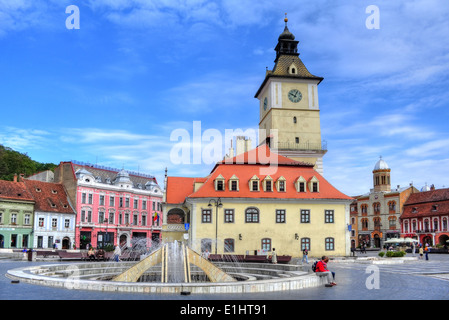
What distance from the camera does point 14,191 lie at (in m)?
59.4

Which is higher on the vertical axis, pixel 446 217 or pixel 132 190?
pixel 132 190

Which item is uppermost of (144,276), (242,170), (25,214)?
(242,170)

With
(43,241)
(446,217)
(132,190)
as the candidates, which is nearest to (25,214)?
(43,241)

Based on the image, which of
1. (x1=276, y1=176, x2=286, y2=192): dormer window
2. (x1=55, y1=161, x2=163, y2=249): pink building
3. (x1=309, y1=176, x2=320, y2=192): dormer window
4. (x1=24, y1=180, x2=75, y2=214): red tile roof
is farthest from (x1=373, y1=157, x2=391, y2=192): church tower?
(x1=24, y1=180, x2=75, y2=214): red tile roof

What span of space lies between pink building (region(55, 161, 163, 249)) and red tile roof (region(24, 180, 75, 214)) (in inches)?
47.7

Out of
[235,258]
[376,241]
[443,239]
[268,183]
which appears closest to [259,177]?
[268,183]

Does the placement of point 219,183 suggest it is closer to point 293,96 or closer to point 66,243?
point 293,96

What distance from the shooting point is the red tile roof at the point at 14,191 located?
190 feet

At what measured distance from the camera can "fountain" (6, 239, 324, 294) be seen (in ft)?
48.4

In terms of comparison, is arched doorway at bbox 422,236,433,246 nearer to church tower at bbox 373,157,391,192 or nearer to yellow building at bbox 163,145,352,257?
church tower at bbox 373,157,391,192

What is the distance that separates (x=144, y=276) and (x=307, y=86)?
42.6 meters

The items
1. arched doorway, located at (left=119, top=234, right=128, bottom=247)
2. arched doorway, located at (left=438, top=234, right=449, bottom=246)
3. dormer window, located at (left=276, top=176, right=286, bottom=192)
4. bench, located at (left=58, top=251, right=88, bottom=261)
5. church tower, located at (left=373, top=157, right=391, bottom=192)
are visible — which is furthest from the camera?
church tower, located at (left=373, top=157, right=391, bottom=192)
